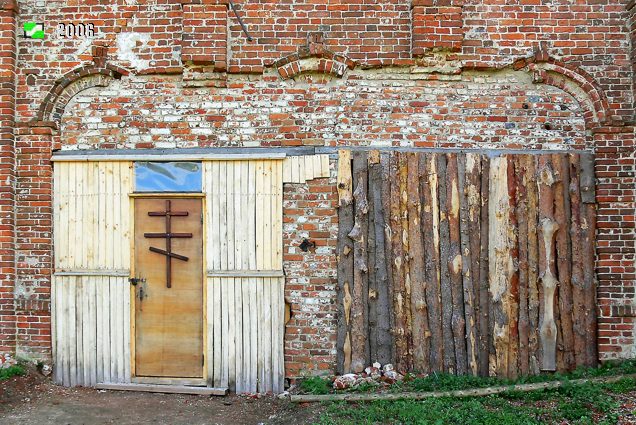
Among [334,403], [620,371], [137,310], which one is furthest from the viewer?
[137,310]

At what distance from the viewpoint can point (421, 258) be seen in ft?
20.9

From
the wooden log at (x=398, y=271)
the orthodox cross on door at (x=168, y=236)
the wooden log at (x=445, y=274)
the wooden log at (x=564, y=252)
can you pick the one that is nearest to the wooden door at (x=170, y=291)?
the orthodox cross on door at (x=168, y=236)

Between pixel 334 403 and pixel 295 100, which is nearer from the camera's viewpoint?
pixel 334 403

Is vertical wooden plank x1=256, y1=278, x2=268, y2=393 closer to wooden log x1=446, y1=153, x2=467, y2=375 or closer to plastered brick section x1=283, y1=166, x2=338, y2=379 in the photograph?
plastered brick section x1=283, y1=166, x2=338, y2=379

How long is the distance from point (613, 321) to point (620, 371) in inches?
21.9

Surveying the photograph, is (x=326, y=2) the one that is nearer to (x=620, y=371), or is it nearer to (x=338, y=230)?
(x=338, y=230)

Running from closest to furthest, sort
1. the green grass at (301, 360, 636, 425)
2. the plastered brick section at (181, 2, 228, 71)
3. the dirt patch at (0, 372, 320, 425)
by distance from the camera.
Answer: the green grass at (301, 360, 636, 425)
the dirt patch at (0, 372, 320, 425)
the plastered brick section at (181, 2, 228, 71)

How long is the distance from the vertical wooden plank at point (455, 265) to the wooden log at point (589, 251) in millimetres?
1416

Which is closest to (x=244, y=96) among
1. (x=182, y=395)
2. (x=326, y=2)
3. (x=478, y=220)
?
(x=326, y=2)

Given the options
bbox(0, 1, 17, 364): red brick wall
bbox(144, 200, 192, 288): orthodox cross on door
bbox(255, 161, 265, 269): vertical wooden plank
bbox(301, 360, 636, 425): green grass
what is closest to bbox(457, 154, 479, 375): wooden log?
bbox(301, 360, 636, 425): green grass

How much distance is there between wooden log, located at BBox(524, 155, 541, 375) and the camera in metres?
6.32

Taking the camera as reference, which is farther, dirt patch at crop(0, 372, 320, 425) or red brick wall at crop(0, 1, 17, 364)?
red brick wall at crop(0, 1, 17, 364)

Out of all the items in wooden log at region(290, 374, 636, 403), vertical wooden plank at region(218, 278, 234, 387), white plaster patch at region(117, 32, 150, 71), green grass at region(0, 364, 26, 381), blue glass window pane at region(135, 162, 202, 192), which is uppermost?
white plaster patch at region(117, 32, 150, 71)

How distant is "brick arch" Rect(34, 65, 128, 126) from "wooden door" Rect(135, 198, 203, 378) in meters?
1.56
